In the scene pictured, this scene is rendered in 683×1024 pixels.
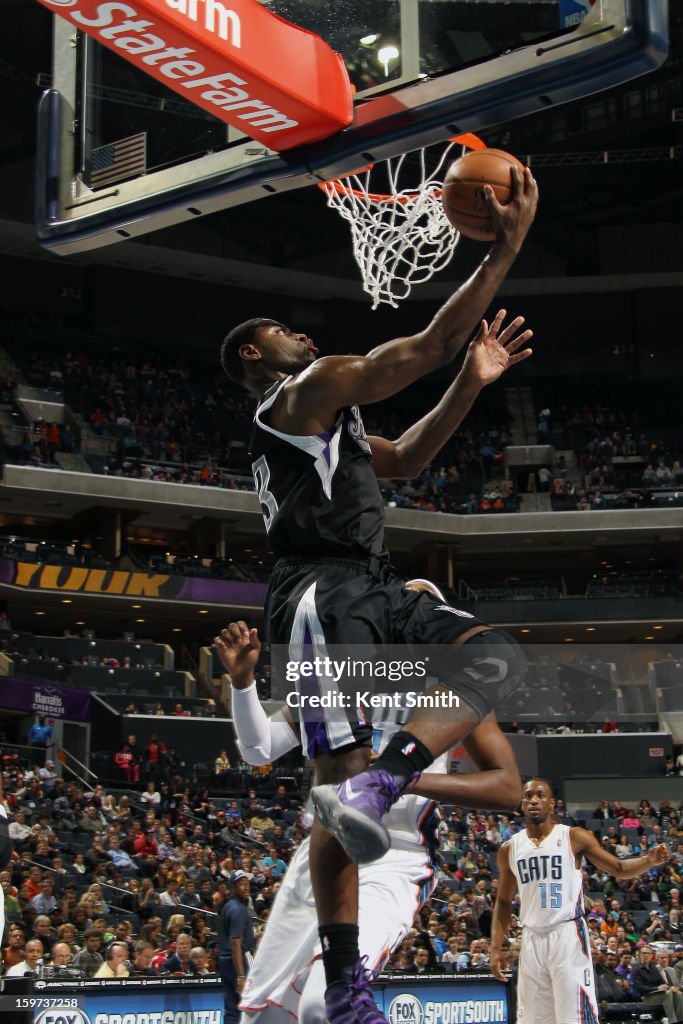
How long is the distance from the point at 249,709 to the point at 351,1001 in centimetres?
129

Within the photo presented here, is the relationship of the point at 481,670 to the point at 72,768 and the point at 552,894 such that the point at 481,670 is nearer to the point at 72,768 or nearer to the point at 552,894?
the point at 552,894

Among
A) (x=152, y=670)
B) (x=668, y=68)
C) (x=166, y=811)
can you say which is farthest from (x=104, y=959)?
(x=668, y=68)

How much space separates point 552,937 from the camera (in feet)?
27.0

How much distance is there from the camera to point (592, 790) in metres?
25.1

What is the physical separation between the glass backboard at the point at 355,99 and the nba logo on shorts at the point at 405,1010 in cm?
659

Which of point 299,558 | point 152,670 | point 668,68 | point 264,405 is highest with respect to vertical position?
point 668,68

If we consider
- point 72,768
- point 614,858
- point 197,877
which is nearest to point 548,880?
point 614,858

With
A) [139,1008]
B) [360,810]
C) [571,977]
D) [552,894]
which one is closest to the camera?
[360,810]

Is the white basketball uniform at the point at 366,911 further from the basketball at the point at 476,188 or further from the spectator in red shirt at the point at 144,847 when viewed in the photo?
the spectator in red shirt at the point at 144,847

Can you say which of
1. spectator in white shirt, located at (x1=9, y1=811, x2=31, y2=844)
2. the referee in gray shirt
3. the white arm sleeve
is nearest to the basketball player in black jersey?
the white arm sleeve

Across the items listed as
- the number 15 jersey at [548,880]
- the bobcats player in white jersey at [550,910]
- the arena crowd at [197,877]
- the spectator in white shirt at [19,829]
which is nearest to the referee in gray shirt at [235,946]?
the arena crowd at [197,877]

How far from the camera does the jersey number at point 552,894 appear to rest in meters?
8.39

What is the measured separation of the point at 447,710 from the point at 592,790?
22.2 m

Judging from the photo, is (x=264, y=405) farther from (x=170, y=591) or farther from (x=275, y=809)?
(x=170, y=591)
